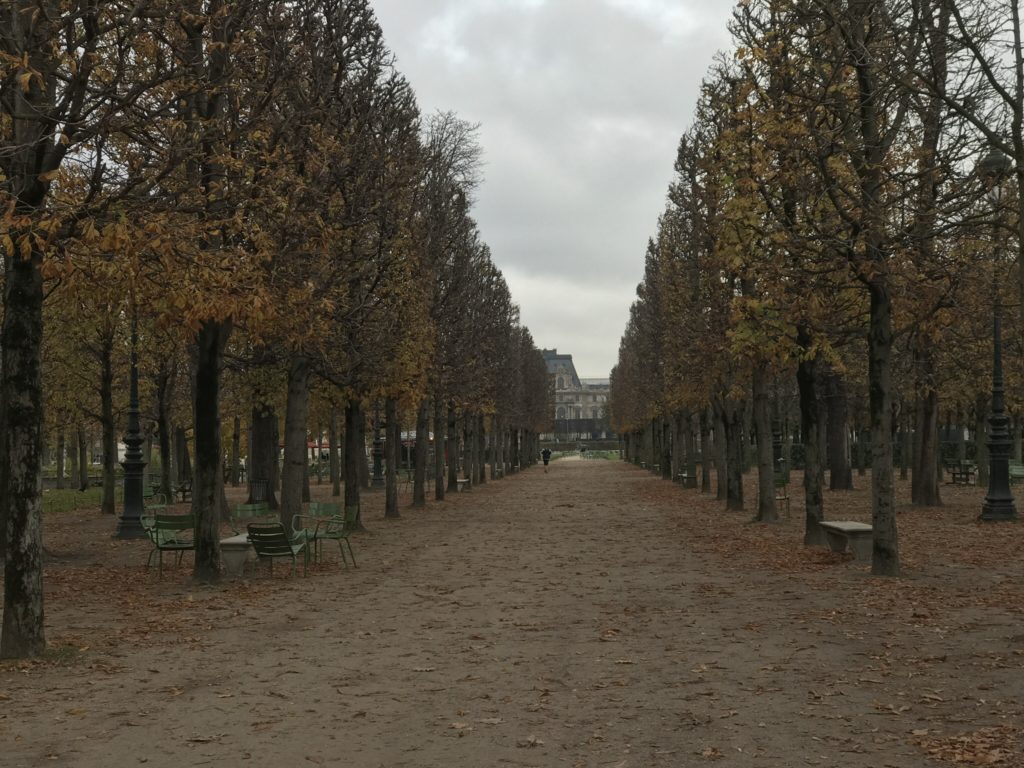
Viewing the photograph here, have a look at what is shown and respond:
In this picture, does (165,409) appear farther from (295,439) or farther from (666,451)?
(666,451)

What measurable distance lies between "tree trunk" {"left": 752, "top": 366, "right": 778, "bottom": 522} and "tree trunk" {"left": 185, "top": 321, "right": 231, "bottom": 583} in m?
11.5

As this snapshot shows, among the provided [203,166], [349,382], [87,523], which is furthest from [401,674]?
[87,523]

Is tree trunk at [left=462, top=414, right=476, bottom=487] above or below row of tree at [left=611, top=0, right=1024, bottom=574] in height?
below

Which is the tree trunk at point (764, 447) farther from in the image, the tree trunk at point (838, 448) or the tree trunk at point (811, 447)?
the tree trunk at point (838, 448)

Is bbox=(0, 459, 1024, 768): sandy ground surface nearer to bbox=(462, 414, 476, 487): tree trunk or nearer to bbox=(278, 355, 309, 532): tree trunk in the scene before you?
bbox=(278, 355, 309, 532): tree trunk

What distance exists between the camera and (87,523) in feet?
92.4

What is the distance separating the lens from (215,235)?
11156 millimetres

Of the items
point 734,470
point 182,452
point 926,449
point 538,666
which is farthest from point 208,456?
point 182,452

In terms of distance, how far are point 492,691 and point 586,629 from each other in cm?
286

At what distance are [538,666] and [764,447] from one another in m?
14.6

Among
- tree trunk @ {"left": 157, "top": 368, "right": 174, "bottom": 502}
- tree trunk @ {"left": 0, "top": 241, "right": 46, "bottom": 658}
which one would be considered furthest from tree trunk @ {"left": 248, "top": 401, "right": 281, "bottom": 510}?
tree trunk @ {"left": 0, "top": 241, "right": 46, "bottom": 658}

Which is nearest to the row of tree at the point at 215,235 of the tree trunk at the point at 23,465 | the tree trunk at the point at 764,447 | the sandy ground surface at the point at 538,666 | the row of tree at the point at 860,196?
the tree trunk at the point at 23,465

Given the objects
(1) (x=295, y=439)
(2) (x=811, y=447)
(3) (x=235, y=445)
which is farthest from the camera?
(3) (x=235, y=445)

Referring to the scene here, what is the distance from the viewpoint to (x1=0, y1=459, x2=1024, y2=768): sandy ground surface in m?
6.63
